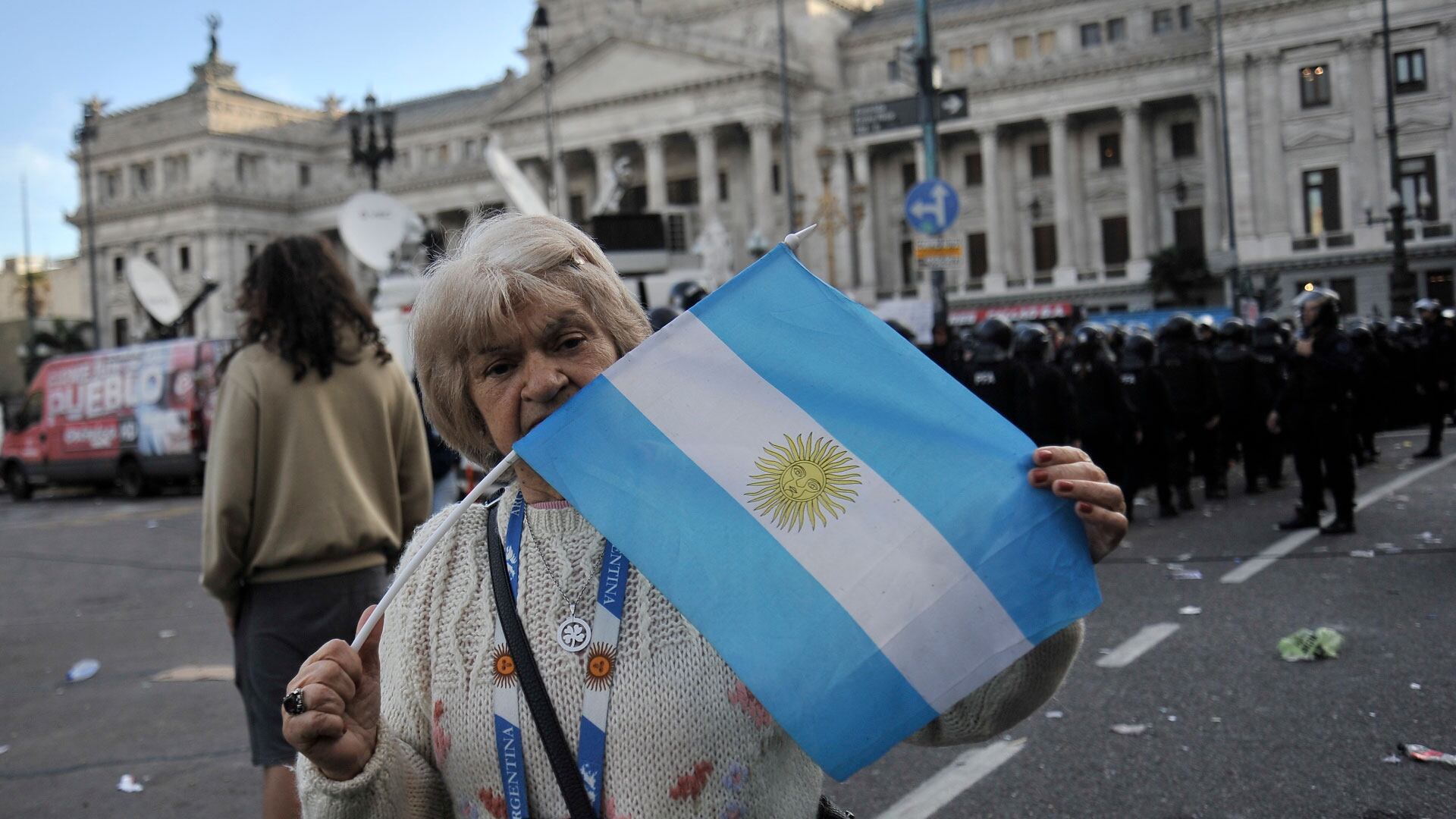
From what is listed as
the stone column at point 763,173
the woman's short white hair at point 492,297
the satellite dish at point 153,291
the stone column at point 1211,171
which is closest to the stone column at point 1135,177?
the stone column at point 1211,171

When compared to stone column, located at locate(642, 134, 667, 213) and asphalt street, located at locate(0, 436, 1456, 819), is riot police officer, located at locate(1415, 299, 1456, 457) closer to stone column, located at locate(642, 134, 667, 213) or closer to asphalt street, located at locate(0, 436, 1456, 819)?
asphalt street, located at locate(0, 436, 1456, 819)

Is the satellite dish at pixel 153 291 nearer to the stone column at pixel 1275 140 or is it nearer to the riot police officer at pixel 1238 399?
the riot police officer at pixel 1238 399

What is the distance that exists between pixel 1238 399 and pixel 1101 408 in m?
2.43

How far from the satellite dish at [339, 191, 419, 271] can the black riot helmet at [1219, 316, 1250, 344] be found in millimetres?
10359

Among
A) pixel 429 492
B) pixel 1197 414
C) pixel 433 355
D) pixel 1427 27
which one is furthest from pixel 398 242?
pixel 1427 27

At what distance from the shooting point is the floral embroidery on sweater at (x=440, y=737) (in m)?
1.66

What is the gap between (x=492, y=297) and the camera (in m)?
1.66

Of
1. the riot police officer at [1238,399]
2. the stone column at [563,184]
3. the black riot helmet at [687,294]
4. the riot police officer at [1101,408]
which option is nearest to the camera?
the black riot helmet at [687,294]

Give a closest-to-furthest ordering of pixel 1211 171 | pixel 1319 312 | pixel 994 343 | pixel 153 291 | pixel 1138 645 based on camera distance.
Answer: pixel 1138 645 → pixel 1319 312 → pixel 994 343 → pixel 153 291 → pixel 1211 171

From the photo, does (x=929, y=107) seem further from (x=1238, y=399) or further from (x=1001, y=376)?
(x=1238, y=399)

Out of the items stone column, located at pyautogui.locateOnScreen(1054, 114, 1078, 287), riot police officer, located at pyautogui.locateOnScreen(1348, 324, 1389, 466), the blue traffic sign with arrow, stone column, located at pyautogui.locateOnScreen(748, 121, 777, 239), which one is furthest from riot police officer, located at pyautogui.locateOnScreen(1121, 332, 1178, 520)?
stone column, located at pyautogui.locateOnScreen(748, 121, 777, 239)

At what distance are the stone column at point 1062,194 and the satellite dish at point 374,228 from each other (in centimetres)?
4108

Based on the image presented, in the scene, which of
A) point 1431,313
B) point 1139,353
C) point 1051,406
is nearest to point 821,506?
point 1051,406

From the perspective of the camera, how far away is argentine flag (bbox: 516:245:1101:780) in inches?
59.9
